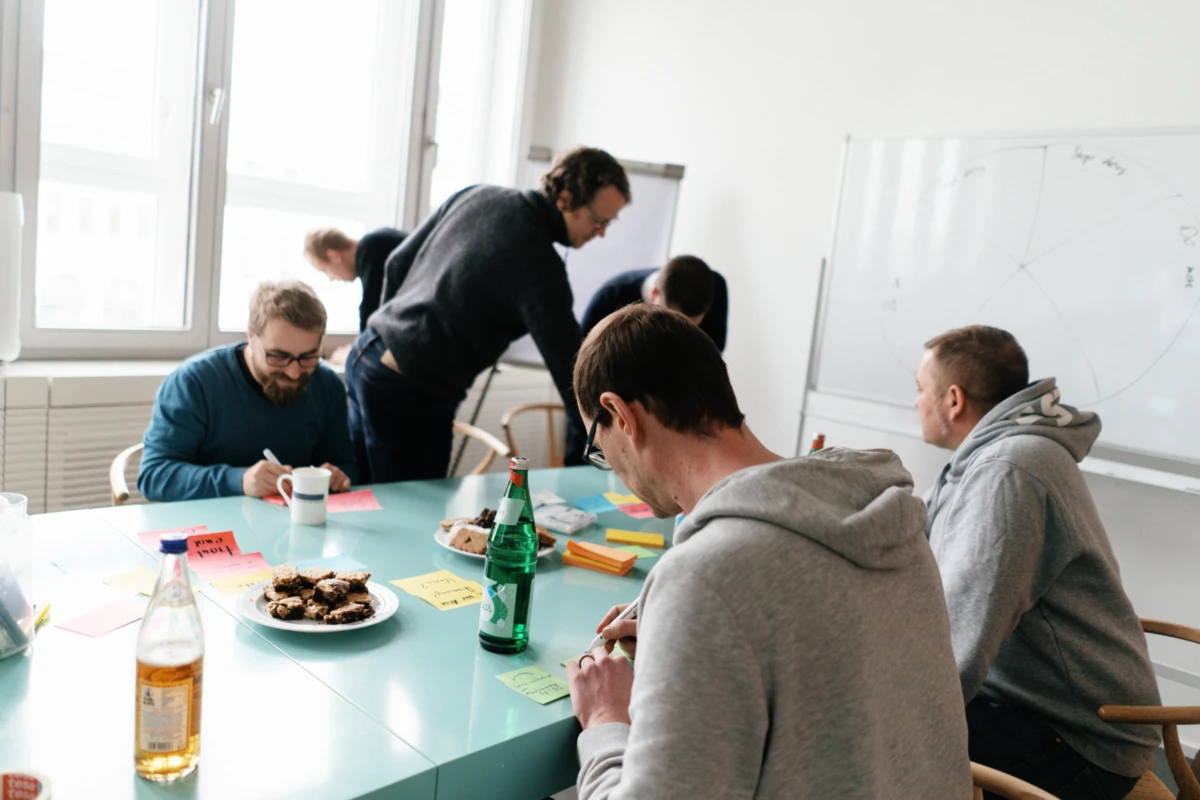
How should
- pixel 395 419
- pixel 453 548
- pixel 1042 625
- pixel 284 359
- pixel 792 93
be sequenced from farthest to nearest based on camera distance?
pixel 792 93 → pixel 395 419 → pixel 284 359 → pixel 453 548 → pixel 1042 625

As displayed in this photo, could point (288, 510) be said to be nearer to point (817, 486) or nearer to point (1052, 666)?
point (817, 486)

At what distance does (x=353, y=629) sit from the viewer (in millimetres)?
1275

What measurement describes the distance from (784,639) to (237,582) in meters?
0.98

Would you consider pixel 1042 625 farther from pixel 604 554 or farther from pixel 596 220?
pixel 596 220

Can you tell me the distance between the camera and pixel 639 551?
1.87m

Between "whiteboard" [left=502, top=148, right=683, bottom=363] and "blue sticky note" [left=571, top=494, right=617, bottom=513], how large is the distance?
172 cm

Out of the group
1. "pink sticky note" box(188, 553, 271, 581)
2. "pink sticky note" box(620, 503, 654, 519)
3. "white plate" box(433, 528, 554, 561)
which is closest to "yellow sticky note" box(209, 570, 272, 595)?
"pink sticky note" box(188, 553, 271, 581)

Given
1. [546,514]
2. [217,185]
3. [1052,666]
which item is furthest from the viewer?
[217,185]

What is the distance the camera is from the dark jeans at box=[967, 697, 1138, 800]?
1.50 metres

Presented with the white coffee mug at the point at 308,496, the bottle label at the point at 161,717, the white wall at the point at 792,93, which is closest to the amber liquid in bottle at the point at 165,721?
the bottle label at the point at 161,717

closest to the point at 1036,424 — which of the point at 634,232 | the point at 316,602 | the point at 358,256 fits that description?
the point at 316,602

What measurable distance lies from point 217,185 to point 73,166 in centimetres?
45

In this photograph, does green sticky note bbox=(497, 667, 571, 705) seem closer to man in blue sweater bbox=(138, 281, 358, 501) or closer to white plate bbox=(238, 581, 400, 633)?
white plate bbox=(238, 581, 400, 633)

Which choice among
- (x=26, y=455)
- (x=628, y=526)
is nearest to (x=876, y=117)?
(x=628, y=526)
